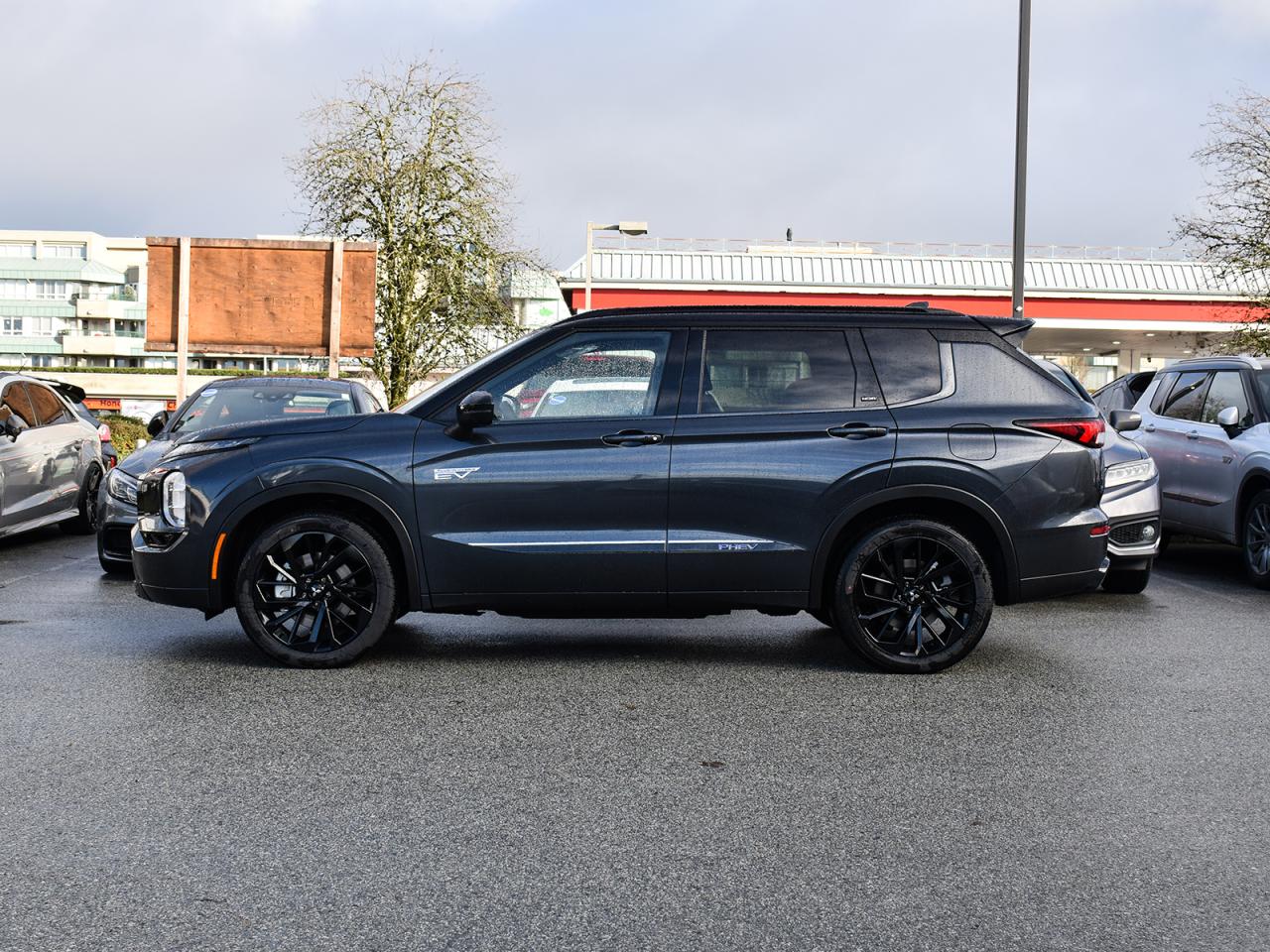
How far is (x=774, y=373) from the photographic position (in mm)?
6746

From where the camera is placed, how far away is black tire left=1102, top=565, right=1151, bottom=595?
32.9 ft

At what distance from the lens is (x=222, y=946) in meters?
3.31

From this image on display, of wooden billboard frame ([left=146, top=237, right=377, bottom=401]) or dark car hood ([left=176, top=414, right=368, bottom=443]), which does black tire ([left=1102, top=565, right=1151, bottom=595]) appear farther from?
wooden billboard frame ([left=146, top=237, right=377, bottom=401])

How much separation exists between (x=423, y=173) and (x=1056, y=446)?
20.6 metres

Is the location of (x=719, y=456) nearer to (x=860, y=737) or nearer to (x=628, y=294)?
(x=860, y=737)

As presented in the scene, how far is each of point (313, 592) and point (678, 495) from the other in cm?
184

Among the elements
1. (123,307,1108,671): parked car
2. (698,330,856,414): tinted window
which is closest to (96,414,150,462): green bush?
(123,307,1108,671): parked car

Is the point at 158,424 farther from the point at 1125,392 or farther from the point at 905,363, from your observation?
the point at 1125,392

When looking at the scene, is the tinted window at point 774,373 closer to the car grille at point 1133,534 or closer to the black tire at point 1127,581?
the car grille at point 1133,534

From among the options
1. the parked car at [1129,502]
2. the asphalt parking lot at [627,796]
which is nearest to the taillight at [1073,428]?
the asphalt parking lot at [627,796]

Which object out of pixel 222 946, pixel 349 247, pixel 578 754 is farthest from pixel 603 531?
pixel 349 247

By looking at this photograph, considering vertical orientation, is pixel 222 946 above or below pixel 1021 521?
below

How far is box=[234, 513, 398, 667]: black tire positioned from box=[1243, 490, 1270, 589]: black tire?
7.15m

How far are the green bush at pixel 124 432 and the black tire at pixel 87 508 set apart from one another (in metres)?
6.94
